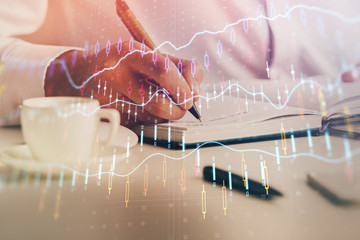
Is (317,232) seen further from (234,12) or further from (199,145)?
(234,12)

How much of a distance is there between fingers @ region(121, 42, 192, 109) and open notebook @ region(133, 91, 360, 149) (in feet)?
0.15

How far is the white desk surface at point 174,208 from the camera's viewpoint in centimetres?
35

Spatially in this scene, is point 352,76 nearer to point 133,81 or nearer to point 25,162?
point 133,81

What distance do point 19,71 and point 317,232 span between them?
1.91 ft

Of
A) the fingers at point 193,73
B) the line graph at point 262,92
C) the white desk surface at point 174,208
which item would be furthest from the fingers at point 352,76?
the fingers at point 193,73

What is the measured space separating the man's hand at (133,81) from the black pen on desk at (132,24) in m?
0.02

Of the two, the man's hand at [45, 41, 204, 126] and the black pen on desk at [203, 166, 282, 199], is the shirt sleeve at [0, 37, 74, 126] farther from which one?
the black pen on desk at [203, 166, 282, 199]

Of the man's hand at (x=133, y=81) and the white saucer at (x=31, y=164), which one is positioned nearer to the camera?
the white saucer at (x=31, y=164)

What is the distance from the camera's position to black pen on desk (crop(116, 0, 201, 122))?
0.53 m

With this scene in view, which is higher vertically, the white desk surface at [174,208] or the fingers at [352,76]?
the fingers at [352,76]

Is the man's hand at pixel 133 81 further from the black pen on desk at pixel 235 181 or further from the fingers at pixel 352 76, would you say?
the fingers at pixel 352 76

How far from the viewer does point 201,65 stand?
0.53m

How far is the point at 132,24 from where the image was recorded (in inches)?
20.9

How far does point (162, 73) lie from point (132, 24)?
0.42 feet
